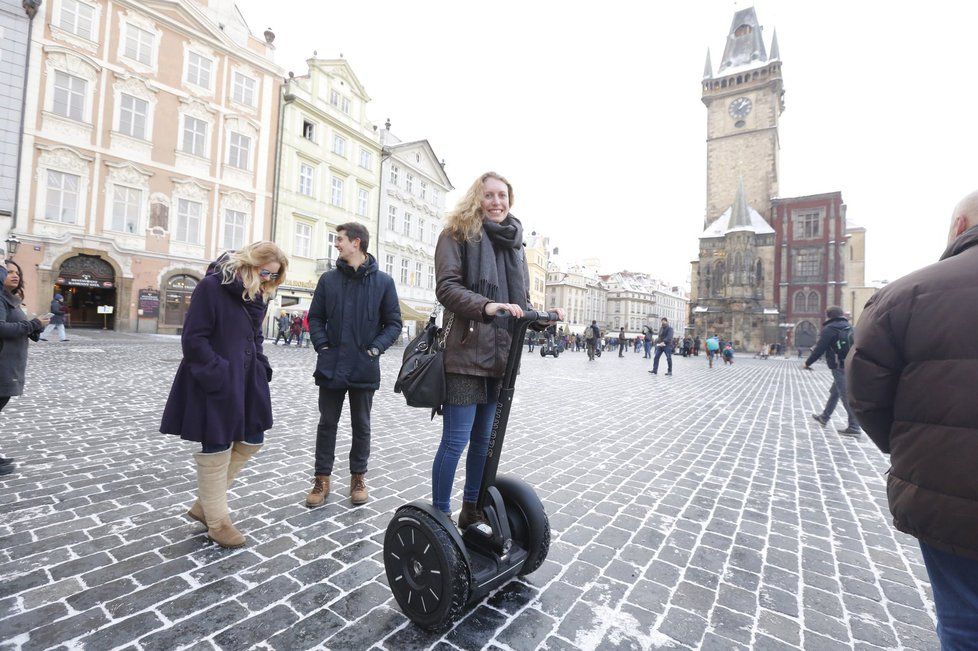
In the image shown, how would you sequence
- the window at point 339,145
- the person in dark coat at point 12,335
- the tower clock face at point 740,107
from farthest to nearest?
the tower clock face at point 740,107
the window at point 339,145
the person in dark coat at point 12,335

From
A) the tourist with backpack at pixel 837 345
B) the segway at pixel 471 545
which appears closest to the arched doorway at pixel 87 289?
the segway at pixel 471 545

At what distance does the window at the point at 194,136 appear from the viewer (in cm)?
2334

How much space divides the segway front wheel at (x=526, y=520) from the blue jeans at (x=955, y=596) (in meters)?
1.45

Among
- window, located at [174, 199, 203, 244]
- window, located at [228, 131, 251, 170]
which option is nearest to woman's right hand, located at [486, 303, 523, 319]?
window, located at [174, 199, 203, 244]

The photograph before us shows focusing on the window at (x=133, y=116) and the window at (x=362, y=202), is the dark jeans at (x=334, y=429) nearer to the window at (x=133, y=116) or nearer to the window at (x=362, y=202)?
the window at (x=133, y=116)

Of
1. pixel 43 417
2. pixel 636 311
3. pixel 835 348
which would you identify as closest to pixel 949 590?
pixel 835 348

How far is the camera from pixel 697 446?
19.3 ft

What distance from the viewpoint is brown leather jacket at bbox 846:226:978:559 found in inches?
53.8

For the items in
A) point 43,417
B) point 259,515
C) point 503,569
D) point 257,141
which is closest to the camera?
point 503,569

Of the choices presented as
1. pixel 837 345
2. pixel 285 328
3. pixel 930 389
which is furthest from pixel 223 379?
pixel 285 328

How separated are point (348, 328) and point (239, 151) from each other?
26890 millimetres

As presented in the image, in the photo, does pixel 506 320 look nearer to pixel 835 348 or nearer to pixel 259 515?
pixel 259 515

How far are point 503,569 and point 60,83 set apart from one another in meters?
27.5

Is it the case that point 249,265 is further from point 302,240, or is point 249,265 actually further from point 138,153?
point 302,240
